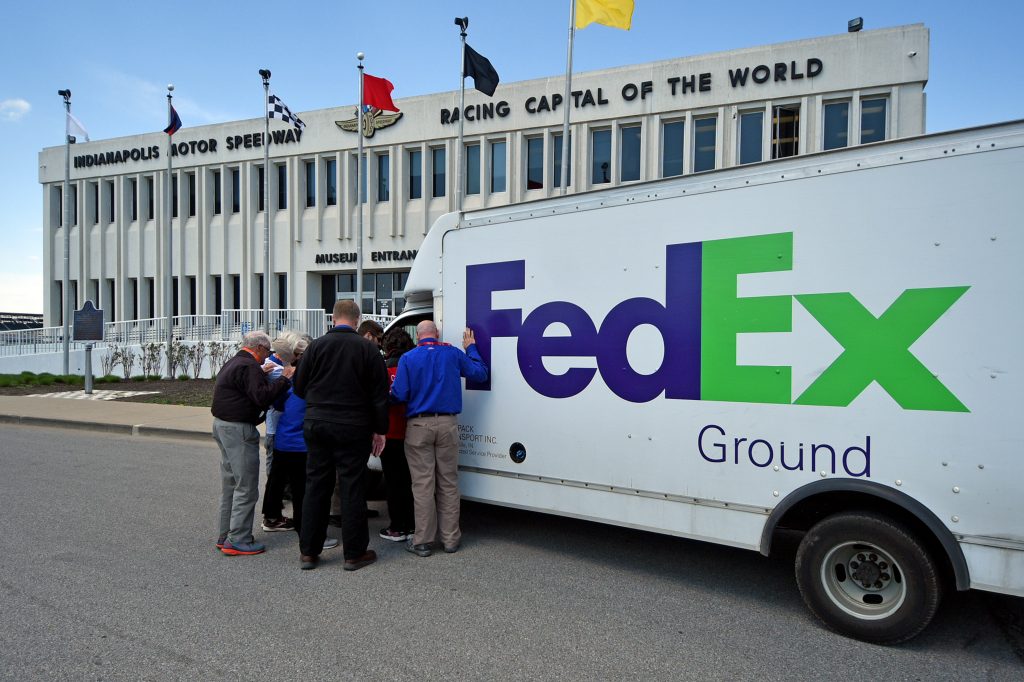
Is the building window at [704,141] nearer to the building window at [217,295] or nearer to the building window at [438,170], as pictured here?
the building window at [438,170]

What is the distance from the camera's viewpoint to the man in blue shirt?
5.26 m

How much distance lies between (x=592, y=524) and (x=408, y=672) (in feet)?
9.91

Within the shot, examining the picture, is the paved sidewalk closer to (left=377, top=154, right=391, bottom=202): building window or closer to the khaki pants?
the khaki pants

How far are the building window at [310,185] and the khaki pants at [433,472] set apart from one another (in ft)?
83.8

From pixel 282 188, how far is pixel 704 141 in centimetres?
1781

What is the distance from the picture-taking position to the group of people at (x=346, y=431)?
16.3 ft

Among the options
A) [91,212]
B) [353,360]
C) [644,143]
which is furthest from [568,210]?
[91,212]

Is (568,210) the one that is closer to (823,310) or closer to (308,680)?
(823,310)

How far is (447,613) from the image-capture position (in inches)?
164

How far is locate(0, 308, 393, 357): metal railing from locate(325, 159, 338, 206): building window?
16.8 ft

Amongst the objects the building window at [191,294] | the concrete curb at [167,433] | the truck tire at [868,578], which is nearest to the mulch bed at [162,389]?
the concrete curb at [167,433]

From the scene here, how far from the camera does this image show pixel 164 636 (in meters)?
3.78

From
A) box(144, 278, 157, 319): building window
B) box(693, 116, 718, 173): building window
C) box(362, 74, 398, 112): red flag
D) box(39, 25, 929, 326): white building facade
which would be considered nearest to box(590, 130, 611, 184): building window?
box(39, 25, 929, 326): white building facade

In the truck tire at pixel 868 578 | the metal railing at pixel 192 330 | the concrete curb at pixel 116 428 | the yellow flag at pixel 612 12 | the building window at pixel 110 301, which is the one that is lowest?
the concrete curb at pixel 116 428
